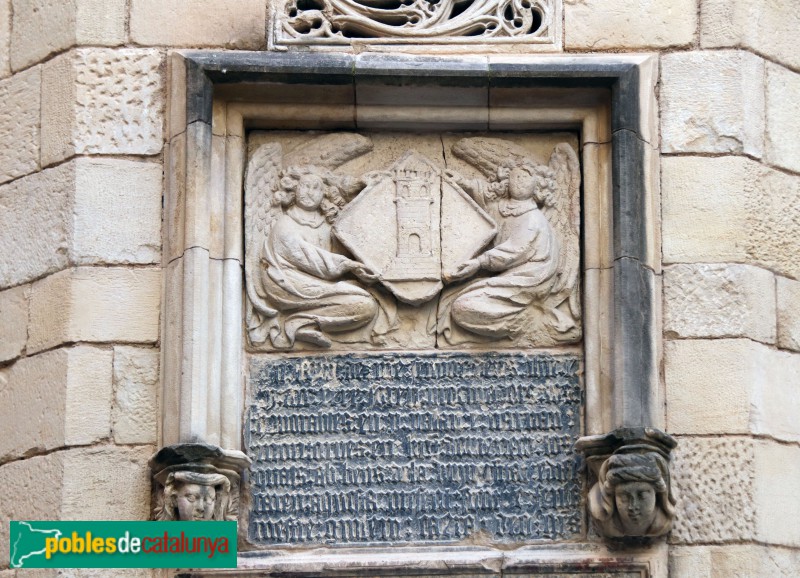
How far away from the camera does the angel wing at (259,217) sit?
8.00 meters

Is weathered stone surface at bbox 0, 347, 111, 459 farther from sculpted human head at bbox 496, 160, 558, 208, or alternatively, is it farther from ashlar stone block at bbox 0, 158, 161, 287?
Result: sculpted human head at bbox 496, 160, 558, 208

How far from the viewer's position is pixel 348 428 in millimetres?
7914

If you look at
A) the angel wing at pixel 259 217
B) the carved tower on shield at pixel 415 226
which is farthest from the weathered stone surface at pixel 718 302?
the angel wing at pixel 259 217

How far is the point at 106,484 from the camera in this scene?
25.3 feet

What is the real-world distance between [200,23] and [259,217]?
0.84 m

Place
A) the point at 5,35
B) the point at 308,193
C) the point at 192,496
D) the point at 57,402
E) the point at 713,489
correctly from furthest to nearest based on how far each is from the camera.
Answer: the point at 5,35 < the point at 308,193 < the point at 57,402 < the point at 713,489 < the point at 192,496

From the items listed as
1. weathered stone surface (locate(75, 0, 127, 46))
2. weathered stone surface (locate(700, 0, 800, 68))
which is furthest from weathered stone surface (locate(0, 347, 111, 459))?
weathered stone surface (locate(700, 0, 800, 68))

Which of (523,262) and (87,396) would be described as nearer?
(87,396)

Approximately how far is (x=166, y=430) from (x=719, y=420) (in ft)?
6.93

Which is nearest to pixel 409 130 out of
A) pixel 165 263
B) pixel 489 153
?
pixel 489 153

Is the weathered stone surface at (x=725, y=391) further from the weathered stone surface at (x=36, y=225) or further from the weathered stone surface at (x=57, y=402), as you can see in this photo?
the weathered stone surface at (x=36, y=225)

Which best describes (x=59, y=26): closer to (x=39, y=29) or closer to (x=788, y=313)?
(x=39, y=29)

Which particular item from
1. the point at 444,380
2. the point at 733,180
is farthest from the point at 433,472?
the point at 733,180

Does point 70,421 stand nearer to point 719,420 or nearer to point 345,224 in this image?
point 345,224
